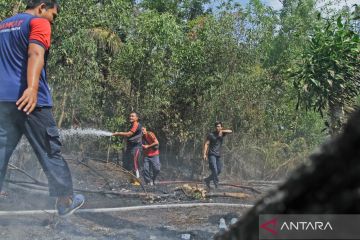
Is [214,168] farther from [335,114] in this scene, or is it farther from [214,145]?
[335,114]

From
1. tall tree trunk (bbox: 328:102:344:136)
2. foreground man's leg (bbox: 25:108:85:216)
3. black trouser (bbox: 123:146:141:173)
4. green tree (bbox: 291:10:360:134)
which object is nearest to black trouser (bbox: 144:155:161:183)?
black trouser (bbox: 123:146:141:173)

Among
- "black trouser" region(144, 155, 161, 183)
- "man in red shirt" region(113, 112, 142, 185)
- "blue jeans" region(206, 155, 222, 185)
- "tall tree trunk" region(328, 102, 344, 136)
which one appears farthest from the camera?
"black trouser" region(144, 155, 161, 183)

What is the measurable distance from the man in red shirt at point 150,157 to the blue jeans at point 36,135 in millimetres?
8328

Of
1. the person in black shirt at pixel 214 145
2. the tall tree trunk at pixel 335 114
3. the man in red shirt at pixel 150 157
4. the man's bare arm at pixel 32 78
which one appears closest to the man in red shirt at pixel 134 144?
the man in red shirt at pixel 150 157

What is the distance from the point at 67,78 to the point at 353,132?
11998mm

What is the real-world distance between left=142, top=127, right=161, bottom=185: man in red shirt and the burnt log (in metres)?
11.1

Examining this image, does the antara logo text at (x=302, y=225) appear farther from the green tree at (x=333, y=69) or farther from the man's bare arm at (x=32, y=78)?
the green tree at (x=333, y=69)

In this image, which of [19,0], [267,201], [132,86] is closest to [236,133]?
[132,86]

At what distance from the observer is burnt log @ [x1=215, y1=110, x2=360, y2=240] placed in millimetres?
643

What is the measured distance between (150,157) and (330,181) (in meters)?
11.3

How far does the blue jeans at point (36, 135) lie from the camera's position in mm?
3292

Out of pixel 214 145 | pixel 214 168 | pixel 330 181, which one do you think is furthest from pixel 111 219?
pixel 214 145

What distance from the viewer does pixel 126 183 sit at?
1120 centimetres

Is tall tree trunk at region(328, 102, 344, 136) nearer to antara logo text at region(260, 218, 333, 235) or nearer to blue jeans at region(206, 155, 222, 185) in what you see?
antara logo text at region(260, 218, 333, 235)
